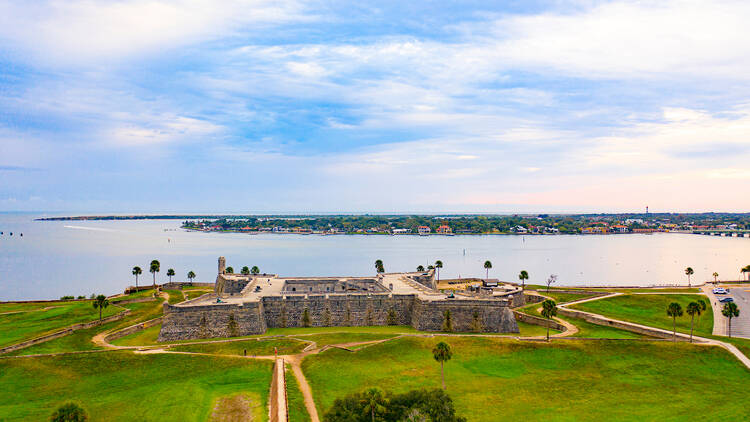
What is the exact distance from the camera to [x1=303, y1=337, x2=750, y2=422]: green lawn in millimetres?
31172

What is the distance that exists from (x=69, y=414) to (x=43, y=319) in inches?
1821

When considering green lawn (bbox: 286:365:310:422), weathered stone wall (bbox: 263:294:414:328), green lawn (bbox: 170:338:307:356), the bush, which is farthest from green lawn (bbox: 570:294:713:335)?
green lawn (bbox: 286:365:310:422)

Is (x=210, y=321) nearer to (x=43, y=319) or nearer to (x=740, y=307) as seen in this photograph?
(x=43, y=319)

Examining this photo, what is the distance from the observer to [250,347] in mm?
44188

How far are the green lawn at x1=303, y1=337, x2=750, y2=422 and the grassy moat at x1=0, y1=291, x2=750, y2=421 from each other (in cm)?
9

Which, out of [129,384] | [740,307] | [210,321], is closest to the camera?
[129,384]

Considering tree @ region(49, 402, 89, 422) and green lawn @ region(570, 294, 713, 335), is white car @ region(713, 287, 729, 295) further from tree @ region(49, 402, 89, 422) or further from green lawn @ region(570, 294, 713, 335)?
tree @ region(49, 402, 89, 422)

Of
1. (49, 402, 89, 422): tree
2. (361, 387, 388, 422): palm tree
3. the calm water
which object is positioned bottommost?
the calm water

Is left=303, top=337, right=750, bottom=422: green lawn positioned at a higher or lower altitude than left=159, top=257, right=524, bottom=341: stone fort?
lower

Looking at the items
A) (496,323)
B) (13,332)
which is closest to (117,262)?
(13,332)

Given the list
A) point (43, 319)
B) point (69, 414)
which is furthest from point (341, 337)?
point (43, 319)

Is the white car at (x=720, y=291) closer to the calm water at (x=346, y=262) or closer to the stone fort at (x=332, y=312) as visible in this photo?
the calm water at (x=346, y=262)

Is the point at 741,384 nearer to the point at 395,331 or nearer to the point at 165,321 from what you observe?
the point at 395,331

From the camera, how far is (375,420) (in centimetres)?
2452
